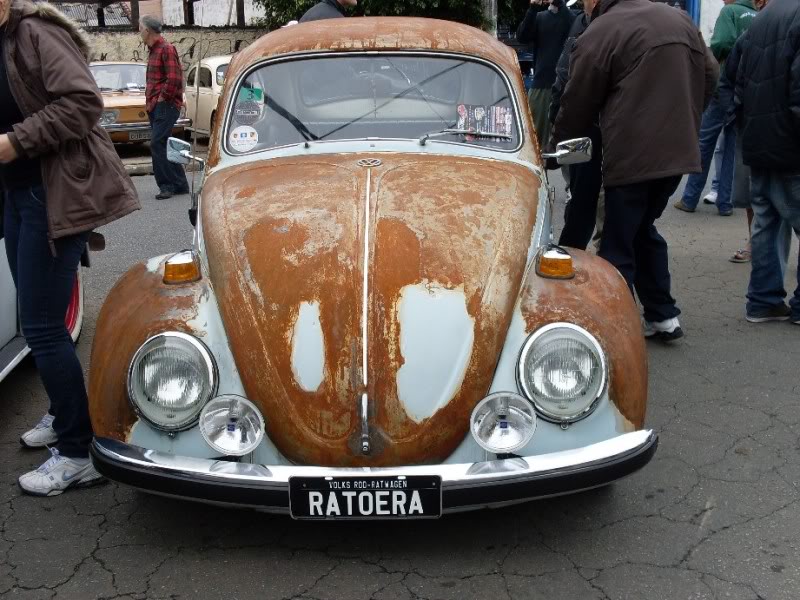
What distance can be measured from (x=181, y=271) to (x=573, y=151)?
204 cm

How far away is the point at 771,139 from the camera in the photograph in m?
5.21

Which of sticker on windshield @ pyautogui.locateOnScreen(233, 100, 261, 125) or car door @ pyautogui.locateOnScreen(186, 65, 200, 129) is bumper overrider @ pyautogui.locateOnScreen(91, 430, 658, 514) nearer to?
sticker on windshield @ pyautogui.locateOnScreen(233, 100, 261, 125)

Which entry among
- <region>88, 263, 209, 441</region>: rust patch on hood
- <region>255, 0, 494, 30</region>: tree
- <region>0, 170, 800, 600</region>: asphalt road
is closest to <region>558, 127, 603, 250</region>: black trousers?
<region>0, 170, 800, 600</region>: asphalt road

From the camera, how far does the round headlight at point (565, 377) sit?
2957mm

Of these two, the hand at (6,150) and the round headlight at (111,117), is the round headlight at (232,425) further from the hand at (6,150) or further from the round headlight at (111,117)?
the round headlight at (111,117)

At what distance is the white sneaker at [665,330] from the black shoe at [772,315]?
0.62 m

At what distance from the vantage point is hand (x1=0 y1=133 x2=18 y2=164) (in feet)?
10.6

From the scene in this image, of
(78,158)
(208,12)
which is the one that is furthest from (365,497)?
(208,12)

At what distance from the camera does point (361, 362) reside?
296 centimetres

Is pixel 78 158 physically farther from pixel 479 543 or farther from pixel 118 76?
pixel 118 76

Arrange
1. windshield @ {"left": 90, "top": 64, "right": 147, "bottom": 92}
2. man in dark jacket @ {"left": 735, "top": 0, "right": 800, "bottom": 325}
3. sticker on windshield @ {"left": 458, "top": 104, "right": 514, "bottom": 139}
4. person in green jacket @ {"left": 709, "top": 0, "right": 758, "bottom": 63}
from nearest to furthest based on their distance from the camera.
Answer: sticker on windshield @ {"left": 458, "top": 104, "right": 514, "bottom": 139}, man in dark jacket @ {"left": 735, "top": 0, "right": 800, "bottom": 325}, person in green jacket @ {"left": 709, "top": 0, "right": 758, "bottom": 63}, windshield @ {"left": 90, "top": 64, "right": 147, "bottom": 92}

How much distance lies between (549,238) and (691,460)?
111cm

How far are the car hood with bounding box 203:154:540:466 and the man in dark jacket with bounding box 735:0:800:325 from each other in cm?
227

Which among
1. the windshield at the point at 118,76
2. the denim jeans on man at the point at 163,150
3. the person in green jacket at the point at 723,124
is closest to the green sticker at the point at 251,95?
the person in green jacket at the point at 723,124
